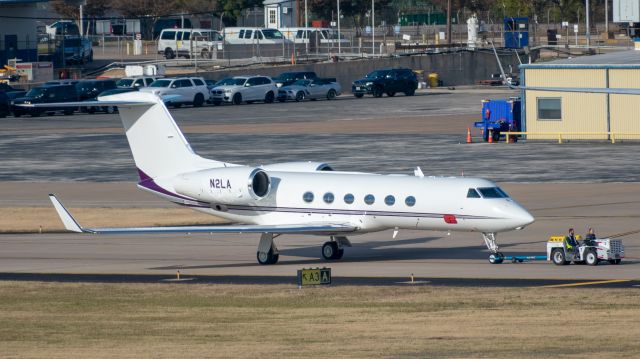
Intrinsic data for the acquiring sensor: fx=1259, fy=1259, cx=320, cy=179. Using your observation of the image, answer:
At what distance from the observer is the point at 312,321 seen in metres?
24.9

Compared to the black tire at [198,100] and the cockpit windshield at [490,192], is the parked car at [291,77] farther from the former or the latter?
the cockpit windshield at [490,192]

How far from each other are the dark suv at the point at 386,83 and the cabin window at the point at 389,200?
65445 millimetres

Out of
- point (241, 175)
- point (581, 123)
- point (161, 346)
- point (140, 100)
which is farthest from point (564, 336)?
point (581, 123)

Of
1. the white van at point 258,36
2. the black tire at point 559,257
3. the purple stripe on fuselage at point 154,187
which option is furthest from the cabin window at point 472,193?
the white van at point 258,36

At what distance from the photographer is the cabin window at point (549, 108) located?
2557 inches

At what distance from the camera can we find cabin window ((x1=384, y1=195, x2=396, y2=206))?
3212 centimetres

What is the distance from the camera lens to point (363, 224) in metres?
32.6

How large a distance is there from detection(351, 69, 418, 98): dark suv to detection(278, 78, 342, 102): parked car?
2.20m

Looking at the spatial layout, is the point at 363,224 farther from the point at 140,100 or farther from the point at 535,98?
the point at 535,98

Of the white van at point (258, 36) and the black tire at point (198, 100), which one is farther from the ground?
the white van at point (258, 36)

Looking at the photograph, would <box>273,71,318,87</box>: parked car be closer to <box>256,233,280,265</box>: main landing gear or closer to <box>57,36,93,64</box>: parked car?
<box>57,36,93,64</box>: parked car

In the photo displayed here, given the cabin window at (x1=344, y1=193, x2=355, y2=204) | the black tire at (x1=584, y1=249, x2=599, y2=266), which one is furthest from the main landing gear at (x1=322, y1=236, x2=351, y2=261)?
the black tire at (x1=584, y1=249, x2=599, y2=266)

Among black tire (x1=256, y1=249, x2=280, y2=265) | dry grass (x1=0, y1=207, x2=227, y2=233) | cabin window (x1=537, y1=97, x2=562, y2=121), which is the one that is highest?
cabin window (x1=537, y1=97, x2=562, y2=121)

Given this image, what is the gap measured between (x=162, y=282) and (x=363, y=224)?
5.42 meters
